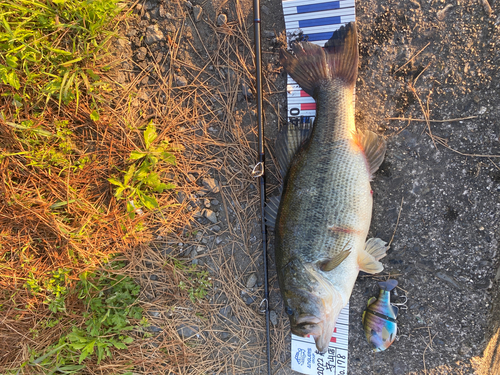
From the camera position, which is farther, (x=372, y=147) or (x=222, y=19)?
(x=222, y=19)

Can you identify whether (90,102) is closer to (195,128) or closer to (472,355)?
(195,128)

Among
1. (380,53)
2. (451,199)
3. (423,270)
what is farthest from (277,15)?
(423,270)

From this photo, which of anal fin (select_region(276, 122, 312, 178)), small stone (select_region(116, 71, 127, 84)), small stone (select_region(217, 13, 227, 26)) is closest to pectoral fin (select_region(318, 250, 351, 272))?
anal fin (select_region(276, 122, 312, 178))

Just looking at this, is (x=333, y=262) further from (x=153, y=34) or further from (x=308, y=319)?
(x=153, y=34)

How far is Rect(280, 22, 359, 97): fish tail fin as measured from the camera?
2270 mm

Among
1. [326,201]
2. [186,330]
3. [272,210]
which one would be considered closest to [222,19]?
[272,210]

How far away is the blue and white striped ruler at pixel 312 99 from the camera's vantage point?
2449 mm

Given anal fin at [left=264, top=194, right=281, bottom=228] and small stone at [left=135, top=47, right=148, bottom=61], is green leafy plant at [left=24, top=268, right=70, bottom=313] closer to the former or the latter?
anal fin at [left=264, top=194, right=281, bottom=228]

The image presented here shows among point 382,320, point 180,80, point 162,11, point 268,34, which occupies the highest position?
point 162,11

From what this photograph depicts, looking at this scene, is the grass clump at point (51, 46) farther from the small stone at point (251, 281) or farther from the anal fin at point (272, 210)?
the small stone at point (251, 281)

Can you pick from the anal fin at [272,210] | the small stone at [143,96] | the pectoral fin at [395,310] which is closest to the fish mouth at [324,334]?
the pectoral fin at [395,310]

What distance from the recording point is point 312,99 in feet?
8.61

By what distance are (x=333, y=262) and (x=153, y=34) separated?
283 centimetres

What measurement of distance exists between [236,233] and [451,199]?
7.12ft
